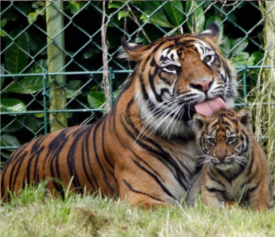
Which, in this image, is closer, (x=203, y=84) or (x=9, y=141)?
(x=203, y=84)

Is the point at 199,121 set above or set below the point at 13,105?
above

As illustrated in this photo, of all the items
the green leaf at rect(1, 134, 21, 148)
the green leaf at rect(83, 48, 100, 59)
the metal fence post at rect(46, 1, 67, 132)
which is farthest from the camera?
the green leaf at rect(83, 48, 100, 59)

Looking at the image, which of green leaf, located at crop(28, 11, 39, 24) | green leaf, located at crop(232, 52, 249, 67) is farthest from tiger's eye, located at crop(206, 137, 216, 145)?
green leaf, located at crop(28, 11, 39, 24)

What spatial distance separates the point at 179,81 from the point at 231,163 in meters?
0.67

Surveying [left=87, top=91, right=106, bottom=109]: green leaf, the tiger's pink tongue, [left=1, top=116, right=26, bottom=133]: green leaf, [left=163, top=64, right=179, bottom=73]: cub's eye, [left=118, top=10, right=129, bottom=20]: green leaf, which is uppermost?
[left=118, top=10, right=129, bottom=20]: green leaf

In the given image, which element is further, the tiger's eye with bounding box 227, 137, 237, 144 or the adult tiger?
the adult tiger

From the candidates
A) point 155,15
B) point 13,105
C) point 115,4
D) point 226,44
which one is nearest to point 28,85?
point 13,105

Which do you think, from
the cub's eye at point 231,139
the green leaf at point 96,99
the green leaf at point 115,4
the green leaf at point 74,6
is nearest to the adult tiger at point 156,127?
the cub's eye at point 231,139

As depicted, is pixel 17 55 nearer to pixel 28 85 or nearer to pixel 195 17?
pixel 28 85

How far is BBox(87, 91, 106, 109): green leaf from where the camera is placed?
823cm

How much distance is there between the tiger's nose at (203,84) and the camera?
6008 mm

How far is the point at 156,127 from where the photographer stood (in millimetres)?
6324

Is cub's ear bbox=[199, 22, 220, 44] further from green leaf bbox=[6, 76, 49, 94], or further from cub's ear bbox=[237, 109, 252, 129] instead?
green leaf bbox=[6, 76, 49, 94]

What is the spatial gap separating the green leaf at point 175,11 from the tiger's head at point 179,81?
1.59 m
